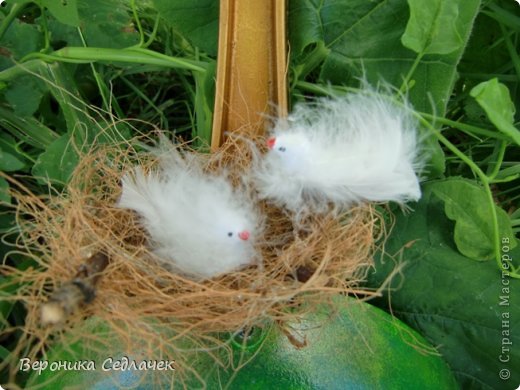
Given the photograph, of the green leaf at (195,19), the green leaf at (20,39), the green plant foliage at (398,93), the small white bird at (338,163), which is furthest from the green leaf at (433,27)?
the green leaf at (20,39)

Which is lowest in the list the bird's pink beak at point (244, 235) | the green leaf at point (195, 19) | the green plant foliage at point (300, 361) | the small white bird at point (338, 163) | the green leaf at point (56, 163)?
the green plant foliage at point (300, 361)

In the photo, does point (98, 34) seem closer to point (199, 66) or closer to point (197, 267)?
point (199, 66)

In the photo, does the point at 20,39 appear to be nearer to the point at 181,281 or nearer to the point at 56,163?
the point at 56,163

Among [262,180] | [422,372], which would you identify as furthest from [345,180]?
[422,372]

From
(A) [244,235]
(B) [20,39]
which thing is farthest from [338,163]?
(B) [20,39]

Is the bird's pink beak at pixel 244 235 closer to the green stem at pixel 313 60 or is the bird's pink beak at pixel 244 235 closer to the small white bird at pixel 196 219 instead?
the small white bird at pixel 196 219

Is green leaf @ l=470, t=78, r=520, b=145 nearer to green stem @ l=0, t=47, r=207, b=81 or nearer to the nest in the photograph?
the nest
